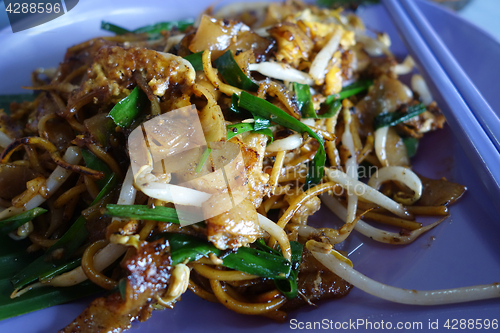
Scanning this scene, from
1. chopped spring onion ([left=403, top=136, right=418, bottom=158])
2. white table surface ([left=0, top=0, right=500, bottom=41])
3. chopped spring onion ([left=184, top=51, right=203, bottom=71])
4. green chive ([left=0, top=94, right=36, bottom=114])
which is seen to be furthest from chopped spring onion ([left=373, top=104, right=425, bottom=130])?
green chive ([left=0, top=94, right=36, bottom=114])

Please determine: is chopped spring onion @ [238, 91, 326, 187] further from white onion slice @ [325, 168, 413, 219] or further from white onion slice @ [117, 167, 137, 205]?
white onion slice @ [117, 167, 137, 205]

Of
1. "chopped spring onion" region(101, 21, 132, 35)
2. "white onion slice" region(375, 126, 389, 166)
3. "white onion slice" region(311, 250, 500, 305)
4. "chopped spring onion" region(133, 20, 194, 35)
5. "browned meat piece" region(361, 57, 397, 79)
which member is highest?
"chopped spring onion" region(101, 21, 132, 35)

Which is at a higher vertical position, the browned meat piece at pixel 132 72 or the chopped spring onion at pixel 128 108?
the browned meat piece at pixel 132 72

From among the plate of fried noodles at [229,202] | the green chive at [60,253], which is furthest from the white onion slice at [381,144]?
the green chive at [60,253]

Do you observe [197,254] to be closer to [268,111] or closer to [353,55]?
[268,111]

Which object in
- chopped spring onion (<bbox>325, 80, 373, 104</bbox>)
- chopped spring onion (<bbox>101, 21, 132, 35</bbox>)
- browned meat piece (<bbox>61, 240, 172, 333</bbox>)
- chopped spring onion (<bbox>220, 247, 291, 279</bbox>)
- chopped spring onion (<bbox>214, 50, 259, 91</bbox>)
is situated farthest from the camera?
chopped spring onion (<bbox>101, 21, 132, 35</bbox>)

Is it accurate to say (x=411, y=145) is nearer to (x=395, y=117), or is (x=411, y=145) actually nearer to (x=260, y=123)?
(x=395, y=117)

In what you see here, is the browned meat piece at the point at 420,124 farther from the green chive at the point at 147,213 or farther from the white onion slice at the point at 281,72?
the green chive at the point at 147,213
